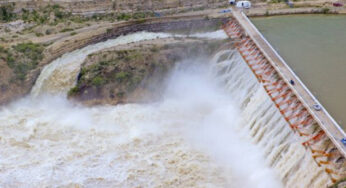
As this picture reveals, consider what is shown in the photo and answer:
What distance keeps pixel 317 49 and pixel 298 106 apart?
10.6 metres

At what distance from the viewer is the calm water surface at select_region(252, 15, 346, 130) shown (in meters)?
24.3

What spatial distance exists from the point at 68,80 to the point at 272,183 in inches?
694

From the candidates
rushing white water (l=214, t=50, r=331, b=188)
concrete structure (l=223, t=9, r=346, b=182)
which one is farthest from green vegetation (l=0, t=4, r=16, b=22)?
concrete structure (l=223, t=9, r=346, b=182)

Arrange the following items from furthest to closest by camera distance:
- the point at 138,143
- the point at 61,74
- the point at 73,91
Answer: the point at 61,74 → the point at 73,91 → the point at 138,143

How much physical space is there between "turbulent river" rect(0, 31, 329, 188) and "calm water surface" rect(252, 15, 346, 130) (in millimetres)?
3626

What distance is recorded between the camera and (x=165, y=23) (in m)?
36.1

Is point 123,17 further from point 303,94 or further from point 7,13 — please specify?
point 303,94

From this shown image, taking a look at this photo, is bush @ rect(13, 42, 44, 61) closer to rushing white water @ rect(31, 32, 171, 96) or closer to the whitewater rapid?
rushing white water @ rect(31, 32, 171, 96)

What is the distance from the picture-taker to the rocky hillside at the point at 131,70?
2889 cm

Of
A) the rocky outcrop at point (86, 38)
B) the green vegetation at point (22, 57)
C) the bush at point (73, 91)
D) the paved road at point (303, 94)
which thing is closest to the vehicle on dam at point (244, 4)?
the rocky outcrop at point (86, 38)

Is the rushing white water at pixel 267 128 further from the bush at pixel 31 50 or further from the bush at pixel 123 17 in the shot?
the bush at pixel 31 50

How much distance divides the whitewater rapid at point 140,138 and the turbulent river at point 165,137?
0.06 m

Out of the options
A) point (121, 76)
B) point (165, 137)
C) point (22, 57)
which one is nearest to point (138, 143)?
point (165, 137)

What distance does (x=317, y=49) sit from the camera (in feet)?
101
